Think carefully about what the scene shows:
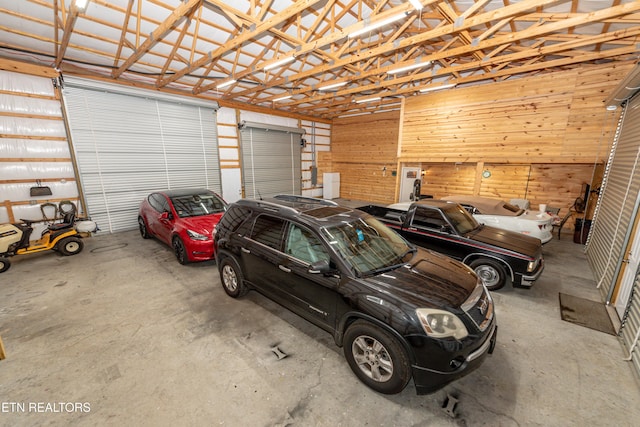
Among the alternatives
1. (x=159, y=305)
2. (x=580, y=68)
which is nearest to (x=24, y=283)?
(x=159, y=305)

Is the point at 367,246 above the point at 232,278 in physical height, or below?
above

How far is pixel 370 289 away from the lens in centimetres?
250

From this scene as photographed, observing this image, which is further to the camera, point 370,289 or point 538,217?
point 538,217

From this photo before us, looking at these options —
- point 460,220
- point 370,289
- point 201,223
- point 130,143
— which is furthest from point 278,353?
point 130,143

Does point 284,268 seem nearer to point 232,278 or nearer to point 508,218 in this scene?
point 232,278

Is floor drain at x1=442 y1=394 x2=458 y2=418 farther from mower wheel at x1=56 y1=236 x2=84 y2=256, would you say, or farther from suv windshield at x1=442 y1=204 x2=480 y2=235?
mower wheel at x1=56 y1=236 x2=84 y2=256

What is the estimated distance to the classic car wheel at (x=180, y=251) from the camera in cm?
553

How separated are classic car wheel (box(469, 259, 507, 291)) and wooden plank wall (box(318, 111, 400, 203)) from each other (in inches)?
391

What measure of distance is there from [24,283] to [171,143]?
20.3ft

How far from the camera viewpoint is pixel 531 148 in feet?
27.0

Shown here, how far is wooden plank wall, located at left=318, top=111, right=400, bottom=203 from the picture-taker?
13.9 meters

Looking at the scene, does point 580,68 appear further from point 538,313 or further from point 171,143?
point 171,143

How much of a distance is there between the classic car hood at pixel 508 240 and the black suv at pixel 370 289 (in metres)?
1.94

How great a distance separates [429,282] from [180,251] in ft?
17.9
